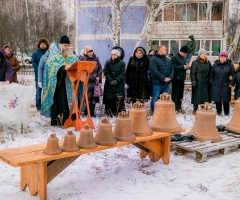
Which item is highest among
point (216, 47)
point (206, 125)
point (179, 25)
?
point (179, 25)

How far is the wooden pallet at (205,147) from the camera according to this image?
4.77 metres

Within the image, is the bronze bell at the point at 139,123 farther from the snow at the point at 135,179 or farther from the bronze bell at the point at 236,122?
the bronze bell at the point at 236,122

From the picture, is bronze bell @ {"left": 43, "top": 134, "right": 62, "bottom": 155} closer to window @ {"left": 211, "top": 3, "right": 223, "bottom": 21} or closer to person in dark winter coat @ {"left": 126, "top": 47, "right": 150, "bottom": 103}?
person in dark winter coat @ {"left": 126, "top": 47, "right": 150, "bottom": 103}

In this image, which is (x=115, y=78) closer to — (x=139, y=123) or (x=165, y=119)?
(x=165, y=119)

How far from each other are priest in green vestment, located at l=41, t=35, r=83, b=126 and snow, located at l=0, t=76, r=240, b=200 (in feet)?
3.76

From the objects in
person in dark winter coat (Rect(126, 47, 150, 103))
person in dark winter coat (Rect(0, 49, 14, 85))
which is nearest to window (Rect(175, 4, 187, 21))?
person in dark winter coat (Rect(126, 47, 150, 103))

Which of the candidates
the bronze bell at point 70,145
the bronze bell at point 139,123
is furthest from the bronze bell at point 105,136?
the bronze bell at point 139,123

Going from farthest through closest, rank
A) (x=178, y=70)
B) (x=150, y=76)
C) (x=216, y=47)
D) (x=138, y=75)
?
(x=216, y=47)
(x=150, y=76)
(x=178, y=70)
(x=138, y=75)

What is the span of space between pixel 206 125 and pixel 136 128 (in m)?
1.54

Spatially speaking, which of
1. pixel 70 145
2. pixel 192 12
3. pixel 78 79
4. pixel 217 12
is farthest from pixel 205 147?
pixel 217 12

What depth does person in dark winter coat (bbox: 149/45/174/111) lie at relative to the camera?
7.48 metres

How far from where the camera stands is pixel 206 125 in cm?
526

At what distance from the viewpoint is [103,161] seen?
4.67 meters

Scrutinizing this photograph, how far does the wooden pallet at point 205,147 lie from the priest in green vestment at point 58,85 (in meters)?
2.29
